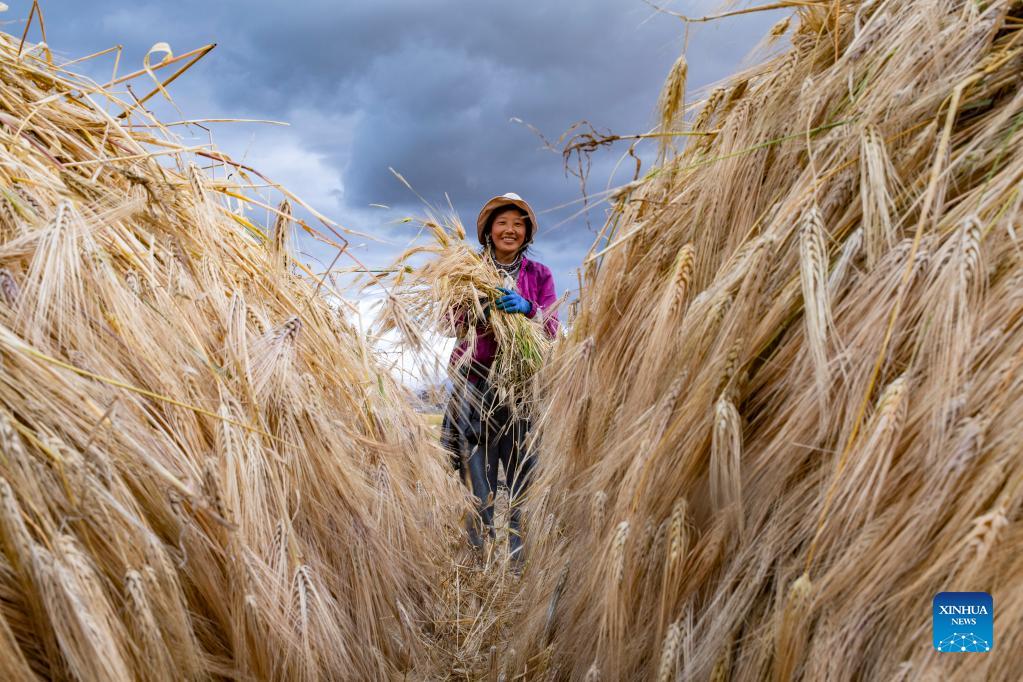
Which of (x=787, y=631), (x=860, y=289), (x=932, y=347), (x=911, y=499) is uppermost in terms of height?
(x=860, y=289)

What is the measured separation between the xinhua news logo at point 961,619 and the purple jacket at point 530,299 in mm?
2578

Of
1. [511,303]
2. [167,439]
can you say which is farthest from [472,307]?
[167,439]

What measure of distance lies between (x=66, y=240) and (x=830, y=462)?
3.94 feet

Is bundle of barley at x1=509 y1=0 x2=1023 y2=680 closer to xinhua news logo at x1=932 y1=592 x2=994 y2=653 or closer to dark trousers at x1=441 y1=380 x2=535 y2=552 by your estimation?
xinhua news logo at x1=932 y1=592 x2=994 y2=653

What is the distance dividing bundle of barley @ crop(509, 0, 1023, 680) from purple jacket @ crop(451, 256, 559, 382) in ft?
6.69

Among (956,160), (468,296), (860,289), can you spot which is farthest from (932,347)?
(468,296)

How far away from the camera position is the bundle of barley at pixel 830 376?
2.98ft

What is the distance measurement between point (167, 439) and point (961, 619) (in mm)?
1180

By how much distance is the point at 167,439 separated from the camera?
1230 mm

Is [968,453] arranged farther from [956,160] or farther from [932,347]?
[956,160]

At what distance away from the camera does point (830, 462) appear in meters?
1.02

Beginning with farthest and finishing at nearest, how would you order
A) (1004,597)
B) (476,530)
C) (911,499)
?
(476,530), (911,499), (1004,597)

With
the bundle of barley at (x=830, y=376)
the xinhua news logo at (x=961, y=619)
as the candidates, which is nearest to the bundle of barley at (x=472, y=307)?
the bundle of barley at (x=830, y=376)

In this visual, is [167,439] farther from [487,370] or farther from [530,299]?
[530,299]
